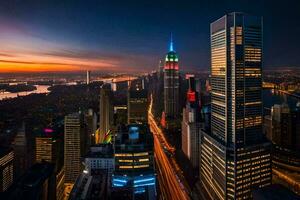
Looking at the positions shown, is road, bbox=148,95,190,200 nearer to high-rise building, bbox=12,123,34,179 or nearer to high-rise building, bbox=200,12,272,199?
high-rise building, bbox=200,12,272,199

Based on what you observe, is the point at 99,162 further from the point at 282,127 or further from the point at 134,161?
the point at 282,127

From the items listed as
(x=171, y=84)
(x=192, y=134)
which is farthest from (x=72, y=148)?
(x=171, y=84)

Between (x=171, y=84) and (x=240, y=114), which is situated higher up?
(x=171, y=84)

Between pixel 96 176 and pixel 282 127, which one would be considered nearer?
pixel 96 176

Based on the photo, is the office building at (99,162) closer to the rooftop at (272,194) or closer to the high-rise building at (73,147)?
the high-rise building at (73,147)

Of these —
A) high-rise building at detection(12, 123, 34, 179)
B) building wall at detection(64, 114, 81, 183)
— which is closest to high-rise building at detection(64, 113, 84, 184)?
building wall at detection(64, 114, 81, 183)

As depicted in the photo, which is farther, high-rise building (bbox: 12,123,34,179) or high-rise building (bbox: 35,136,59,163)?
high-rise building (bbox: 12,123,34,179)

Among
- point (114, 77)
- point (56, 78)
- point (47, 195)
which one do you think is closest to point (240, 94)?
point (47, 195)
